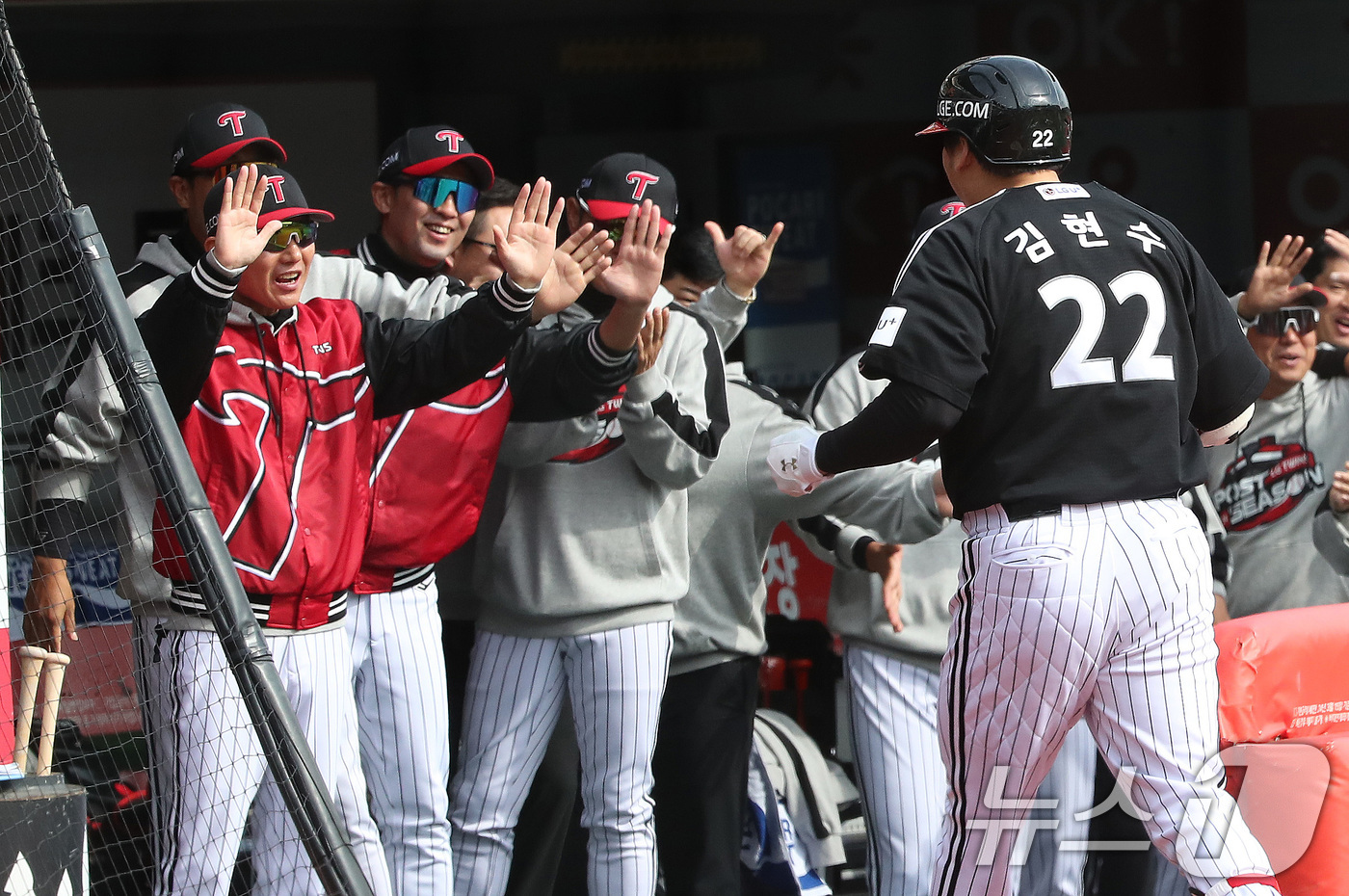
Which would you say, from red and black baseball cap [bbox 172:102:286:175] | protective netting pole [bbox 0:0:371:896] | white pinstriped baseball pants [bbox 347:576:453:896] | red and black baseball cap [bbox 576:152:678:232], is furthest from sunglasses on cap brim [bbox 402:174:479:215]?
protective netting pole [bbox 0:0:371:896]

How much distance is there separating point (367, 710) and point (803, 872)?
1.23 meters

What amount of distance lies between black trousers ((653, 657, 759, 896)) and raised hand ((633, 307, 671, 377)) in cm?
80

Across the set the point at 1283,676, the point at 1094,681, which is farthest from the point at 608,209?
the point at 1283,676

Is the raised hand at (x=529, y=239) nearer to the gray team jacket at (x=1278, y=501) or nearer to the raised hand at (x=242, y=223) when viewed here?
the raised hand at (x=242, y=223)

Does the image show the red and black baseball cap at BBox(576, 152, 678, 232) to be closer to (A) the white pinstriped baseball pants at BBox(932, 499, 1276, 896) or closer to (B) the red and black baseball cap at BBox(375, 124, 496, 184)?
(B) the red and black baseball cap at BBox(375, 124, 496, 184)

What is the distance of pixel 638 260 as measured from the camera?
313 centimetres

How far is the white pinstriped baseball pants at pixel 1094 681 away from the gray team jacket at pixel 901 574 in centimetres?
87

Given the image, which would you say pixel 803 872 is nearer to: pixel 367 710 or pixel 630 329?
pixel 367 710

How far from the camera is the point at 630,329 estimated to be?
3.03m

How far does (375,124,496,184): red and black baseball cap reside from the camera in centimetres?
348

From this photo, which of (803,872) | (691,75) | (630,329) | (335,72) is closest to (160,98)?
(335,72)

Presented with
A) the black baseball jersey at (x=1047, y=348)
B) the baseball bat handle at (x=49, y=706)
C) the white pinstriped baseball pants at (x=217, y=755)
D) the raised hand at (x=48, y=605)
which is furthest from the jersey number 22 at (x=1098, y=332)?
the baseball bat handle at (x=49, y=706)

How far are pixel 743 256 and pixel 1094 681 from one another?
64.6 inches

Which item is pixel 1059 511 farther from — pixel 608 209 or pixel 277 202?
pixel 277 202
